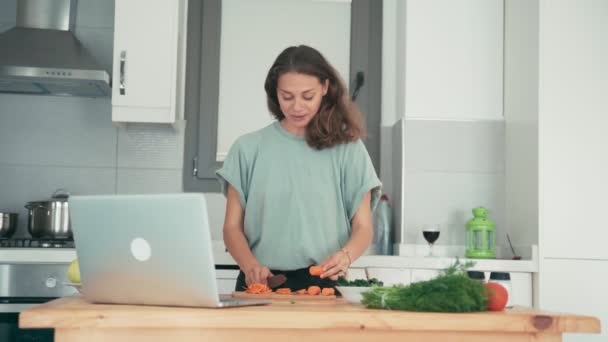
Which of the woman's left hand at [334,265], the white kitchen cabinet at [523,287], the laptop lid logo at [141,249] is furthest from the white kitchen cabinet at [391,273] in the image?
the laptop lid logo at [141,249]

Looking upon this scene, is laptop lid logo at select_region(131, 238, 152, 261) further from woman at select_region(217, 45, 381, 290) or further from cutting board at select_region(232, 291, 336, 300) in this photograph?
woman at select_region(217, 45, 381, 290)

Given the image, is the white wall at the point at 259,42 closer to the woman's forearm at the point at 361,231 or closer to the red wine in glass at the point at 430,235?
the red wine in glass at the point at 430,235

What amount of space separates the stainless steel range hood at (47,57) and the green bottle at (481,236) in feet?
5.59

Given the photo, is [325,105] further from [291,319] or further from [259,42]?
[259,42]

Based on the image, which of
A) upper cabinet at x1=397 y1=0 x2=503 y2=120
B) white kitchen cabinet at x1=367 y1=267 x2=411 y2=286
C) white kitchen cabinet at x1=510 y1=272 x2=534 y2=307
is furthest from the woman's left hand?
upper cabinet at x1=397 y1=0 x2=503 y2=120

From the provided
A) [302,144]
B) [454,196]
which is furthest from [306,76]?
[454,196]

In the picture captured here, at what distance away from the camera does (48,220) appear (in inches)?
141

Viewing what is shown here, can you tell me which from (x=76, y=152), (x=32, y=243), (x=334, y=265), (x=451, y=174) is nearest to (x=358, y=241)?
(x=334, y=265)

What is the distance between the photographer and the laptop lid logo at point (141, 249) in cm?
138

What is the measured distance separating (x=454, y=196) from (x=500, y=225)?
24 cm

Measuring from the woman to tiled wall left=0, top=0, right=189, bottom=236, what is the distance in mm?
1650

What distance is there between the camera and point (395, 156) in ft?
12.7

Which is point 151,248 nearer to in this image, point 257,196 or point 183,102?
point 257,196

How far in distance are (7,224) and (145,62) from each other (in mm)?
919
